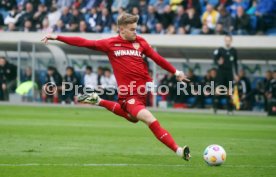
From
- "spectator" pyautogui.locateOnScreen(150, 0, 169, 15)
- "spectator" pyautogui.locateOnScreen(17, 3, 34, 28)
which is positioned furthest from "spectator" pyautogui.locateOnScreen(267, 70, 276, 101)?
"spectator" pyautogui.locateOnScreen(17, 3, 34, 28)

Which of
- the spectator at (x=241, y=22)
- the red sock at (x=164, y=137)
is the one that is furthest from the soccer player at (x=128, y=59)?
the spectator at (x=241, y=22)

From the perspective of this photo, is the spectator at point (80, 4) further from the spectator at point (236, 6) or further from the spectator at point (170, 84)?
the spectator at point (236, 6)

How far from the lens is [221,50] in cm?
2456

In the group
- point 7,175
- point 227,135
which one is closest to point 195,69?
point 227,135

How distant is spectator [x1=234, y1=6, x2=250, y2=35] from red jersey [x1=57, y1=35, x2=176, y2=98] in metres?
18.0

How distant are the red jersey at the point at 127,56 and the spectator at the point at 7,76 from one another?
20.8 meters

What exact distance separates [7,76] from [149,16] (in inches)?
268

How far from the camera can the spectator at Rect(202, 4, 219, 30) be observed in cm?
2955

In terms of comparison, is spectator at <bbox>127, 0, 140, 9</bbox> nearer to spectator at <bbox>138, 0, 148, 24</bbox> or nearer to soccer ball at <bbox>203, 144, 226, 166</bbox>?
spectator at <bbox>138, 0, 148, 24</bbox>

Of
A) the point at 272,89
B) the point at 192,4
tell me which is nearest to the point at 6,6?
the point at 192,4

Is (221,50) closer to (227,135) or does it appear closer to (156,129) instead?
(227,135)

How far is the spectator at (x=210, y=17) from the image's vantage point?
2955 centimetres

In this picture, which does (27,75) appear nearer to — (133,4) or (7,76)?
(7,76)

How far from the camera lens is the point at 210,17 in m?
29.7
